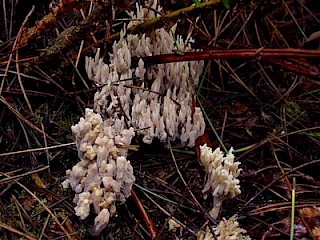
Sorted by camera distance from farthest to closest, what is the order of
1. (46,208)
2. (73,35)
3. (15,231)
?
(73,35), (46,208), (15,231)

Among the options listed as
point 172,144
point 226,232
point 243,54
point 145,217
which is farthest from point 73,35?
point 226,232

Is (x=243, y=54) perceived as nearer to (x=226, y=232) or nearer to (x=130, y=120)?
(x=130, y=120)

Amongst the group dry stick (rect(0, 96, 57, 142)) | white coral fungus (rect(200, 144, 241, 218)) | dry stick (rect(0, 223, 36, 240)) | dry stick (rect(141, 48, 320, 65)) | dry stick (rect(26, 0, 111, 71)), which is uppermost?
dry stick (rect(26, 0, 111, 71))

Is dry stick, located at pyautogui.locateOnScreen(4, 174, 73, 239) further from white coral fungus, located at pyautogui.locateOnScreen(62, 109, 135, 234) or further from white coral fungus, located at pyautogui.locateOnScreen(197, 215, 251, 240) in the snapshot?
white coral fungus, located at pyautogui.locateOnScreen(197, 215, 251, 240)

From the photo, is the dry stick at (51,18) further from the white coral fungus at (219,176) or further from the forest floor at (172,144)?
the white coral fungus at (219,176)

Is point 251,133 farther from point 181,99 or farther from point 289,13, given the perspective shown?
point 289,13

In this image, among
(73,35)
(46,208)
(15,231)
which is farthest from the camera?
(73,35)

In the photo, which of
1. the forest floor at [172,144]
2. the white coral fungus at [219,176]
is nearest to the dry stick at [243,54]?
the forest floor at [172,144]

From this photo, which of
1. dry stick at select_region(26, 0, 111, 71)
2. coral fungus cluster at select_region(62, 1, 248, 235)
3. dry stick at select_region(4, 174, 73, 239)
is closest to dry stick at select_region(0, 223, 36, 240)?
dry stick at select_region(4, 174, 73, 239)
